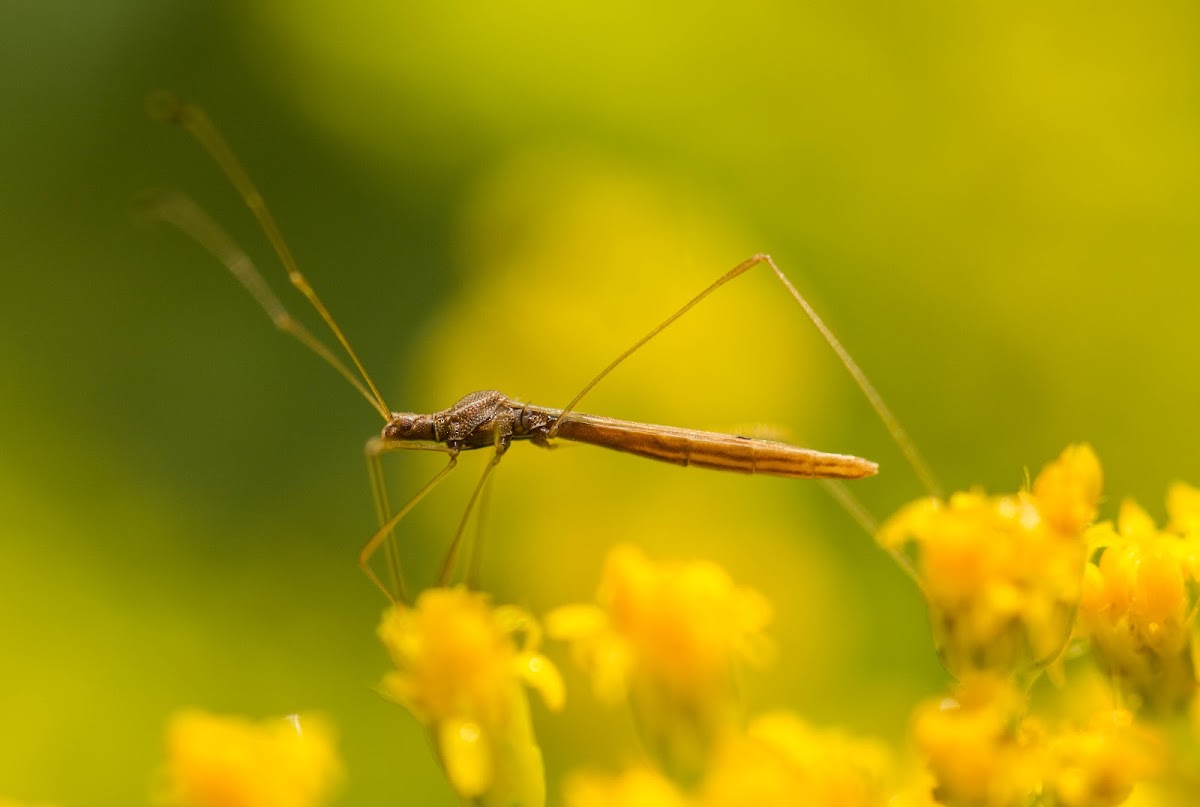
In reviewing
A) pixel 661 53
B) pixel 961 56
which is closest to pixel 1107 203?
pixel 961 56

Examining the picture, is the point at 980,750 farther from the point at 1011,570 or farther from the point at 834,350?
the point at 834,350

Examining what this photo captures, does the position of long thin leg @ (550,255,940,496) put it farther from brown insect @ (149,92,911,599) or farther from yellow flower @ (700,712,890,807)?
yellow flower @ (700,712,890,807)

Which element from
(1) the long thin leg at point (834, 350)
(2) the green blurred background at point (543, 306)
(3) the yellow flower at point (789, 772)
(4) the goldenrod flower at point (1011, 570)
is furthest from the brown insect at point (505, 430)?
(3) the yellow flower at point (789, 772)

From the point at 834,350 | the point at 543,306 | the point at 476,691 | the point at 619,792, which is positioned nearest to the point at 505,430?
the point at 834,350

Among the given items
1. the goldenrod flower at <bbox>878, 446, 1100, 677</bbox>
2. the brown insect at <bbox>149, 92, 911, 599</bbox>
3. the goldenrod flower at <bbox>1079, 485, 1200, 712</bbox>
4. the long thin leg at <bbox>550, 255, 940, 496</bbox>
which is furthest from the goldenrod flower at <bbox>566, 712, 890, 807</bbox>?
the brown insect at <bbox>149, 92, 911, 599</bbox>

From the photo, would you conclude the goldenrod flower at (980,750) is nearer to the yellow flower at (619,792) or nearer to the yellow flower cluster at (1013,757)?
the yellow flower cluster at (1013,757)
